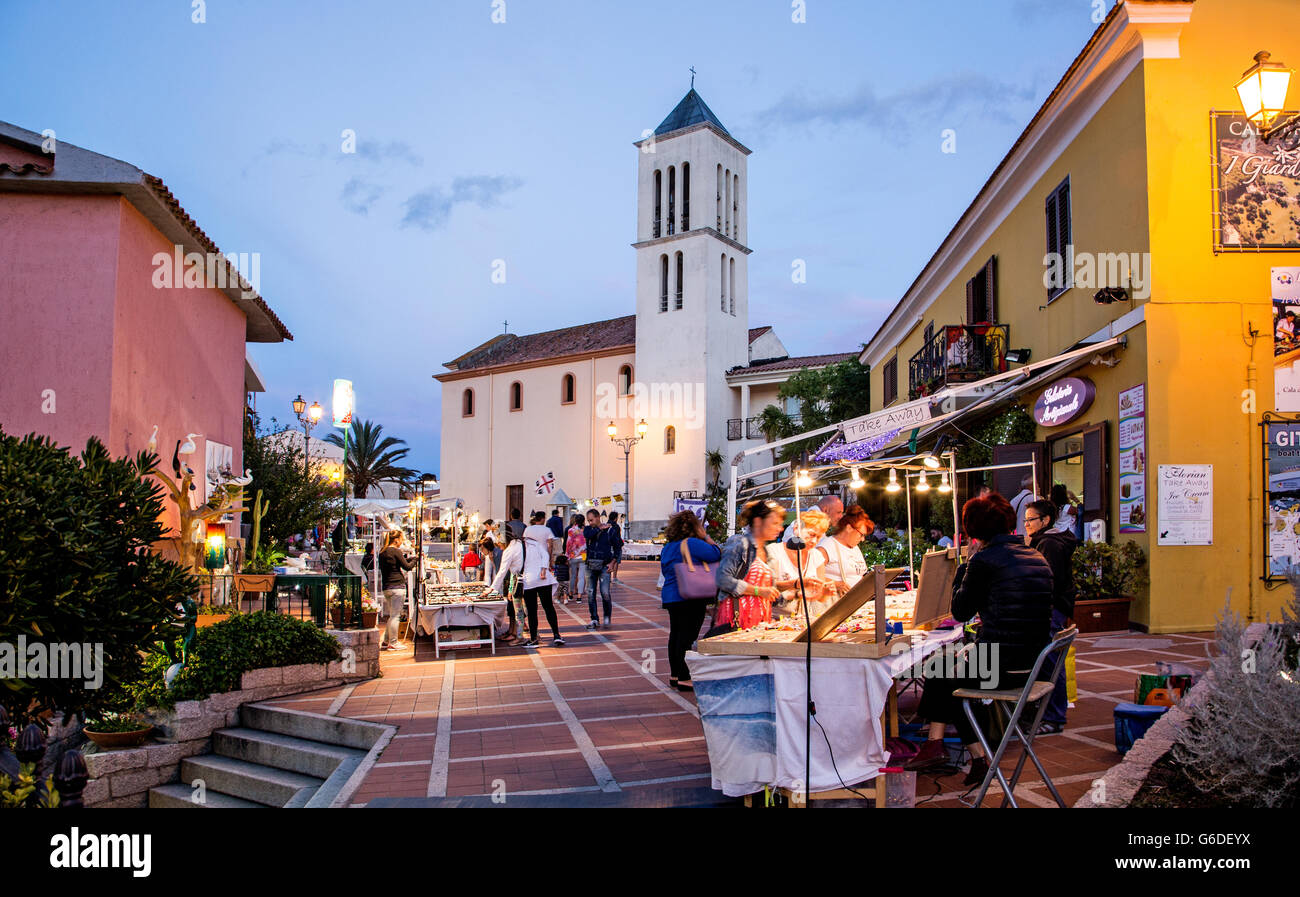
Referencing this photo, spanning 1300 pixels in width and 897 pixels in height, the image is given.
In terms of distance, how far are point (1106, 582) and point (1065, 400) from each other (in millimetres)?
2675

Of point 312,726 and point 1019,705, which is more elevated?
point 1019,705

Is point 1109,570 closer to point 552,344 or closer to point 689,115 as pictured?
point 689,115

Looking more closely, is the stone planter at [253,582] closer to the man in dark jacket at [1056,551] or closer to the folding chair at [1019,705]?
the man in dark jacket at [1056,551]

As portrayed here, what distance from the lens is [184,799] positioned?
696 centimetres

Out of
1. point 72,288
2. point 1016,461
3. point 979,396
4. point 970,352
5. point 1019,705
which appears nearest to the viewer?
point 1019,705

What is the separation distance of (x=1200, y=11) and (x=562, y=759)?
1145 cm

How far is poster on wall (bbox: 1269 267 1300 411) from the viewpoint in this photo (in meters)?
10.4

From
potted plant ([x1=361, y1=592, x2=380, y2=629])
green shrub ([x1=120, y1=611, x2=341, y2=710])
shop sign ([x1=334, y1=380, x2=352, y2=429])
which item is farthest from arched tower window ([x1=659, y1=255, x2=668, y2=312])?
green shrub ([x1=120, y1=611, x2=341, y2=710])

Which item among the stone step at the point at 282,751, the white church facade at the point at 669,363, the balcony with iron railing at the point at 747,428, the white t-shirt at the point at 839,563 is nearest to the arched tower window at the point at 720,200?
the white church facade at the point at 669,363

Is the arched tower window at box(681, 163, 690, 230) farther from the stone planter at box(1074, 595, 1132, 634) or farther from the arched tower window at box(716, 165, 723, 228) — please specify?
the stone planter at box(1074, 595, 1132, 634)

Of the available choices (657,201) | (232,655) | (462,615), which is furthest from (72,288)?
(657,201)

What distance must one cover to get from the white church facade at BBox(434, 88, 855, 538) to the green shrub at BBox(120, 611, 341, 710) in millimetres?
32015
